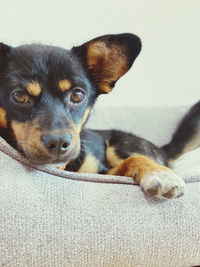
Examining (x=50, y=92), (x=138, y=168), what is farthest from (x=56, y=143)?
(x=138, y=168)

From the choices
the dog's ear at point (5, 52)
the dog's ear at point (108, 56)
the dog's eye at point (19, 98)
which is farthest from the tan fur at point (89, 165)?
the dog's ear at point (5, 52)

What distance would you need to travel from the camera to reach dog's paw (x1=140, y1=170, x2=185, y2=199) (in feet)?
3.46

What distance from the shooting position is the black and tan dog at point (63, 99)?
3.68 feet

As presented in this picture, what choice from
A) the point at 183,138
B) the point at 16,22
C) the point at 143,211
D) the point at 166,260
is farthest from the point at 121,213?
the point at 16,22

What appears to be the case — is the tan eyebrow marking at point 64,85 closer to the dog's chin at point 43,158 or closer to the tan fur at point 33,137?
the tan fur at point 33,137

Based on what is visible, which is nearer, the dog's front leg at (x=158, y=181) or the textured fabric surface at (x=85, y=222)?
the textured fabric surface at (x=85, y=222)

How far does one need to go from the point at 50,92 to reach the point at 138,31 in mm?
1787

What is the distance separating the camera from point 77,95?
4.39 ft

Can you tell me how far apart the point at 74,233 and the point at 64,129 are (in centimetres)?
35

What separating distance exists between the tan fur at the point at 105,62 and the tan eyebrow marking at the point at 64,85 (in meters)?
0.25

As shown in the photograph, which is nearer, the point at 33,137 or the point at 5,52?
the point at 33,137

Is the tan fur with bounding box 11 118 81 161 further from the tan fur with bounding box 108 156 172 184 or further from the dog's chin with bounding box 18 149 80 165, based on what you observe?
the tan fur with bounding box 108 156 172 184

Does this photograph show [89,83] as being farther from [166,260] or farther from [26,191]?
[166,260]

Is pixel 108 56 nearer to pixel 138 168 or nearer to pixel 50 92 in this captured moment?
pixel 50 92
